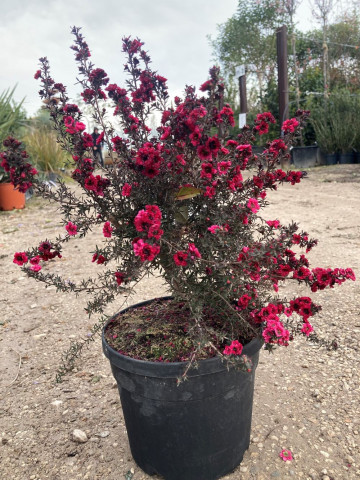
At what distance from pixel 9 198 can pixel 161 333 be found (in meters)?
6.63

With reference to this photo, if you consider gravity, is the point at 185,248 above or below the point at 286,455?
above

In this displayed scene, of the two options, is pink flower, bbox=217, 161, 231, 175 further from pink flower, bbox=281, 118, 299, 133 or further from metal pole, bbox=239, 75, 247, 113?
metal pole, bbox=239, 75, 247, 113

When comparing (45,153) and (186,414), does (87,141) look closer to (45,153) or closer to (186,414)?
(186,414)

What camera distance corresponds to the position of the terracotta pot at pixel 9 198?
298 inches

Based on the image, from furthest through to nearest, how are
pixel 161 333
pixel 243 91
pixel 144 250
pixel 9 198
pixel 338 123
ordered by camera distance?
pixel 243 91 < pixel 338 123 < pixel 9 198 < pixel 161 333 < pixel 144 250

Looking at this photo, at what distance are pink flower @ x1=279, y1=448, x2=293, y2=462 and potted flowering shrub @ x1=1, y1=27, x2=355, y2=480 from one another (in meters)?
0.18

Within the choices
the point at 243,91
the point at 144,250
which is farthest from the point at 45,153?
the point at 144,250

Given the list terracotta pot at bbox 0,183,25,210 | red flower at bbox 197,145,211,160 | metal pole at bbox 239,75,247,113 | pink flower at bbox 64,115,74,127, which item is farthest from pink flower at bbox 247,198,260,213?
metal pole at bbox 239,75,247,113

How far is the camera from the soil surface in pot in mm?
1689

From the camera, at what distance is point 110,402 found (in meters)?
2.34

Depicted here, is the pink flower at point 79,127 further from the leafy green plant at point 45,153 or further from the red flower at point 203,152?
the leafy green plant at point 45,153

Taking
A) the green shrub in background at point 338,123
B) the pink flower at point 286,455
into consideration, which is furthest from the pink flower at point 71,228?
the green shrub in background at point 338,123

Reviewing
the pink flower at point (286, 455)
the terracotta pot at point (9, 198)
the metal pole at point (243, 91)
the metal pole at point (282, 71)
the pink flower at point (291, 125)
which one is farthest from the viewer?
the metal pole at point (243, 91)

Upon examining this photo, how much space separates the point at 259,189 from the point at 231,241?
9.1 inches
